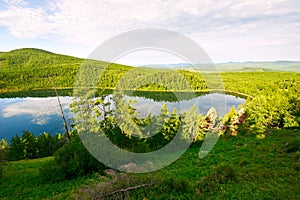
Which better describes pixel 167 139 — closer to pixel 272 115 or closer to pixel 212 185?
pixel 212 185

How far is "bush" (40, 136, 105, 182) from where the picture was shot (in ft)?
43.4

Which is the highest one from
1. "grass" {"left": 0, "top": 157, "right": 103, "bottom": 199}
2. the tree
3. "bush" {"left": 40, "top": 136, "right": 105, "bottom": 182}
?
"bush" {"left": 40, "top": 136, "right": 105, "bottom": 182}

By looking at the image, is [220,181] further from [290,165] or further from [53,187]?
[53,187]

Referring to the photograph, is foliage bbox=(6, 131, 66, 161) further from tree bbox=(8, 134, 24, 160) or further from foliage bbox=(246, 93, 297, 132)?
foliage bbox=(246, 93, 297, 132)

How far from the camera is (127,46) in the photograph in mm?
6902

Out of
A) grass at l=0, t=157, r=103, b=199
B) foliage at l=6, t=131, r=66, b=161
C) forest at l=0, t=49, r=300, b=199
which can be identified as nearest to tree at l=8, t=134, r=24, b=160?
foliage at l=6, t=131, r=66, b=161

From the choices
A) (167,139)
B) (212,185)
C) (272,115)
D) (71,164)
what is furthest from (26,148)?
(272,115)

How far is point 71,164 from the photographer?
13.3m

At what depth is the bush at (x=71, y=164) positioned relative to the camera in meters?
13.2

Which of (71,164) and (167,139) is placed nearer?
(71,164)

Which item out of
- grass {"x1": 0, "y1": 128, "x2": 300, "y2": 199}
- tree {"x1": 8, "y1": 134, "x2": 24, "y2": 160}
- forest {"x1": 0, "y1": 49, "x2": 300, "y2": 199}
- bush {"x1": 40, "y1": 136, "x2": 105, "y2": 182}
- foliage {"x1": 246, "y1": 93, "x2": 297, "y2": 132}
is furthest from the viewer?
tree {"x1": 8, "y1": 134, "x2": 24, "y2": 160}

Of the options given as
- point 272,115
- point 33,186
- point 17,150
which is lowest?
point 17,150

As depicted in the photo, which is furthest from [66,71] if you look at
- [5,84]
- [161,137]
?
[161,137]

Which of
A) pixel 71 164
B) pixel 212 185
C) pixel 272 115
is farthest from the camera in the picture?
pixel 272 115
